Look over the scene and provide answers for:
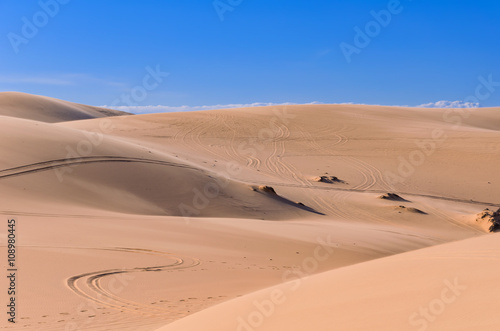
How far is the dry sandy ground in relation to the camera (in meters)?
4.66

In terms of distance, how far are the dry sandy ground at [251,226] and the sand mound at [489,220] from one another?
209 mm

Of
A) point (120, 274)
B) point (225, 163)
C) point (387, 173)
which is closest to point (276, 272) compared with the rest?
point (120, 274)

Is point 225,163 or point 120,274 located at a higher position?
point 225,163

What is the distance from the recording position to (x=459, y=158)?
29.1 m

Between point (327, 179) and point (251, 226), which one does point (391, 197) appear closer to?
point (327, 179)

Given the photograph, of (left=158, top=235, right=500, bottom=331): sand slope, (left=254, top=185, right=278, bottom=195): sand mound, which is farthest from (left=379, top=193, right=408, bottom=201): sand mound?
(left=158, top=235, right=500, bottom=331): sand slope

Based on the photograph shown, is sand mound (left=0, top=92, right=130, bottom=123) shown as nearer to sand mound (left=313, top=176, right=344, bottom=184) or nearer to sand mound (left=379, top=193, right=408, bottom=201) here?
sand mound (left=313, top=176, right=344, bottom=184)

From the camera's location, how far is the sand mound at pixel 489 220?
18016 millimetres

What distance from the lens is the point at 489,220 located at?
1828cm

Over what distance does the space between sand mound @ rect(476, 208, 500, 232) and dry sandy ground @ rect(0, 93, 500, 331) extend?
0.69 ft

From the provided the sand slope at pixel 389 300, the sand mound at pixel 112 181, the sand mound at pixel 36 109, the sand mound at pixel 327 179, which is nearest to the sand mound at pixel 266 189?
the sand mound at pixel 112 181

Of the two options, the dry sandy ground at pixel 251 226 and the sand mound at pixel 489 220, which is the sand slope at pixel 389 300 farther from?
the sand mound at pixel 489 220

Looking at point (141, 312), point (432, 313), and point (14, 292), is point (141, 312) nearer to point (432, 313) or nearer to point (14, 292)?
point (14, 292)

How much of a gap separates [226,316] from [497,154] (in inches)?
1123
